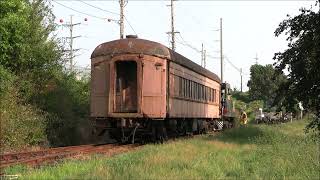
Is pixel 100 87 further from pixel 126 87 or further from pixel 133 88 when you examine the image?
pixel 133 88

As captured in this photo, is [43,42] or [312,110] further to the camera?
[43,42]

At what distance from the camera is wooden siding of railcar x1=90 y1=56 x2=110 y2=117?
19391mm

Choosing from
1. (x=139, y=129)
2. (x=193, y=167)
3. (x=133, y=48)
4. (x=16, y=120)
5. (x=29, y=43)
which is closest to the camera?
(x=193, y=167)

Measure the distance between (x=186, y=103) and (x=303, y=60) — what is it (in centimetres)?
512

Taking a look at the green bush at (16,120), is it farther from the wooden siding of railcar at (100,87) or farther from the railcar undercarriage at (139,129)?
the wooden siding of railcar at (100,87)

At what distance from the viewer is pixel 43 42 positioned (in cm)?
2400

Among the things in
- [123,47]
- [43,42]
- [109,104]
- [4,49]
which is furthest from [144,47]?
[43,42]

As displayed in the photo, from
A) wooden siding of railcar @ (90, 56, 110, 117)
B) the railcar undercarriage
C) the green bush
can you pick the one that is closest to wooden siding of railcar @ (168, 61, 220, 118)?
the railcar undercarriage

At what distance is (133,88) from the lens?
1967 cm

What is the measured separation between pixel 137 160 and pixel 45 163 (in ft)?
7.56

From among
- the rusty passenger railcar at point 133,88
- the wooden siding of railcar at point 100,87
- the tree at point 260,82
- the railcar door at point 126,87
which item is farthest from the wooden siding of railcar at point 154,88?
the tree at point 260,82

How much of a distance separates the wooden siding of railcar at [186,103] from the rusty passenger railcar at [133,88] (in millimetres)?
38

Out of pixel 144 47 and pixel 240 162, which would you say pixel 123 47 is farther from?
pixel 240 162

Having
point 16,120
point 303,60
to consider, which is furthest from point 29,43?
point 303,60
